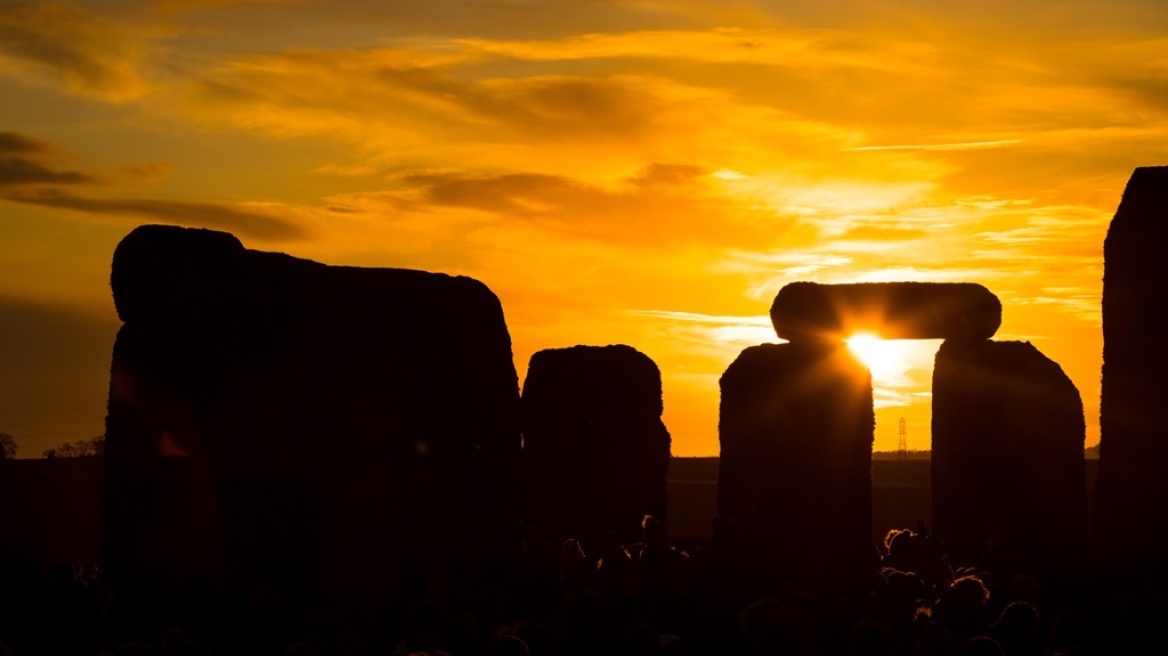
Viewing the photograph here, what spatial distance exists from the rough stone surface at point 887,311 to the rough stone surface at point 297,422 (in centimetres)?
564

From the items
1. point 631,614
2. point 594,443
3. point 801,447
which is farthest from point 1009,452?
point 631,614

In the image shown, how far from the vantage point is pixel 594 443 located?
22.0 m

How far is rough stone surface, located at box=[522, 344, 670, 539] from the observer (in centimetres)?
2178

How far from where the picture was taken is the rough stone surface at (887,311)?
19359 millimetres

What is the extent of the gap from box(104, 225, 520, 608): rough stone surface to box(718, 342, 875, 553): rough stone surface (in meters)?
4.93

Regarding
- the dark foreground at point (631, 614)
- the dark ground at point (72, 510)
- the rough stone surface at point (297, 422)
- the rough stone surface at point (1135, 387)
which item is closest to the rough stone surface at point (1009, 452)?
the rough stone surface at point (1135, 387)

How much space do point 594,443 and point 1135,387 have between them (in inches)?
326

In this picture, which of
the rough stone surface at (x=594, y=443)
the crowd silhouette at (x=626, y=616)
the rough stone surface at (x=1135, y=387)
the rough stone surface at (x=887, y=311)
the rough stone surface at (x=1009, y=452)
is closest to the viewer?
the crowd silhouette at (x=626, y=616)

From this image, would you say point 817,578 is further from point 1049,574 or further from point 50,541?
point 50,541

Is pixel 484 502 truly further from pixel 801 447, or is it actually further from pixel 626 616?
pixel 801 447

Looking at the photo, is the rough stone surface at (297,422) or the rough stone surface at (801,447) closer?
the rough stone surface at (297,422)

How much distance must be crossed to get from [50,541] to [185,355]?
30.5 feet

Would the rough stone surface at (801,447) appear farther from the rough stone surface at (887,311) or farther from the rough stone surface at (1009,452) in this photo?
the rough stone surface at (1009,452)

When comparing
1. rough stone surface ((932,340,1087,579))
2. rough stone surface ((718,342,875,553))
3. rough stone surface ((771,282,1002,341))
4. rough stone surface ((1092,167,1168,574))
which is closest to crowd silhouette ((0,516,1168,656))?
rough stone surface ((1092,167,1168,574))
